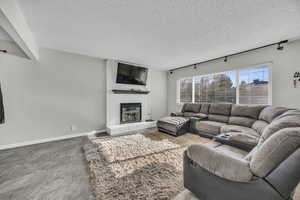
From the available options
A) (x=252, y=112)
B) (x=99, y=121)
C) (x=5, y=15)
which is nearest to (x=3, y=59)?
(x=5, y=15)

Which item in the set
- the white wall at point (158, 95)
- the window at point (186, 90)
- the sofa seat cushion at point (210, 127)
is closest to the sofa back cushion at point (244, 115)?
the sofa seat cushion at point (210, 127)

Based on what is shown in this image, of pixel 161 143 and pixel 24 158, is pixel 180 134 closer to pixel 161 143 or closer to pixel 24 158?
pixel 161 143

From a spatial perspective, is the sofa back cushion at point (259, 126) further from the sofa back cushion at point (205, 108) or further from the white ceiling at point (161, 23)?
the white ceiling at point (161, 23)

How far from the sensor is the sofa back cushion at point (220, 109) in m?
3.48

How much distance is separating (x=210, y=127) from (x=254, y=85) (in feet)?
5.68

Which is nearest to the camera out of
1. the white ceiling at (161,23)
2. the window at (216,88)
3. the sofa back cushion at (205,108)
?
the white ceiling at (161,23)

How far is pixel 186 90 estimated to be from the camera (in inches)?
205

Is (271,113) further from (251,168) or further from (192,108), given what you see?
(251,168)

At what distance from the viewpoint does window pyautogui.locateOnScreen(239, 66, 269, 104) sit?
3121 mm

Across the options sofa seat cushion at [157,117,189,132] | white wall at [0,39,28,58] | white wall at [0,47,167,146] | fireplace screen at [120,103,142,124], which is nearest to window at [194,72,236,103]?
sofa seat cushion at [157,117,189,132]

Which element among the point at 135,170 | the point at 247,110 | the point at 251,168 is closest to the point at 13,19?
→ the point at 135,170

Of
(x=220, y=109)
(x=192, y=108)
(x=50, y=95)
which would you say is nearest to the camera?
(x=50, y=95)

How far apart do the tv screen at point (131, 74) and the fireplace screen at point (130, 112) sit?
874 mm

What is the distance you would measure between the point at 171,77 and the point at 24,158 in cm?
535
